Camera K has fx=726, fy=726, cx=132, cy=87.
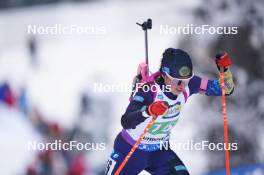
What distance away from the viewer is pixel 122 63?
14.3 feet

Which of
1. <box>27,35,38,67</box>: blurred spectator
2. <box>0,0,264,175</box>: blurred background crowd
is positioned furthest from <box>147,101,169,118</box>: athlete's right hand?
<box>27,35,38,67</box>: blurred spectator

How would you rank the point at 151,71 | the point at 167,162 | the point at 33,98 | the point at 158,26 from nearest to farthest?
the point at 167,162 → the point at 151,71 → the point at 158,26 → the point at 33,98

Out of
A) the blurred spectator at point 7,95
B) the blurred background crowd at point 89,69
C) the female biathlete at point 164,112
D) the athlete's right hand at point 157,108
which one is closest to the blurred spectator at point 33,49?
the blurred background crowd at point 89,69

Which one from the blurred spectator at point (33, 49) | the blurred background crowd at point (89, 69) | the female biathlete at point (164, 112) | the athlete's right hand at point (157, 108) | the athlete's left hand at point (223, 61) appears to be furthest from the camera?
the blurred spectator at point (33, 49)

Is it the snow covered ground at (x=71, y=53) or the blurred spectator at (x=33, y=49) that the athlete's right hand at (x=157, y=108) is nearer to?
the snow covered ground at (x=71, y=53)

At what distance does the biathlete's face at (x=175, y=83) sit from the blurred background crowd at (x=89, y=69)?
954 millimetres

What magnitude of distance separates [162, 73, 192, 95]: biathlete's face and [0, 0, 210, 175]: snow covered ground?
1.08 meters

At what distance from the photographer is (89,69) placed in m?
4.51

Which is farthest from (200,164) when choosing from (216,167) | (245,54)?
(245,54)

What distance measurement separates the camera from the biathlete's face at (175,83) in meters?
3.24

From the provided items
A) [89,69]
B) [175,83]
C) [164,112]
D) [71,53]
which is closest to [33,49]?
[71,53]

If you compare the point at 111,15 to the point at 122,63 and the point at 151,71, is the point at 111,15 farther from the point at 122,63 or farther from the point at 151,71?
the point at 151,71

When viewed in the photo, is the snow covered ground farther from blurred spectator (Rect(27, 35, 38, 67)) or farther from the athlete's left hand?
the athlete's left hand

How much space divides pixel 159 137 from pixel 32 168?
1.36 m
